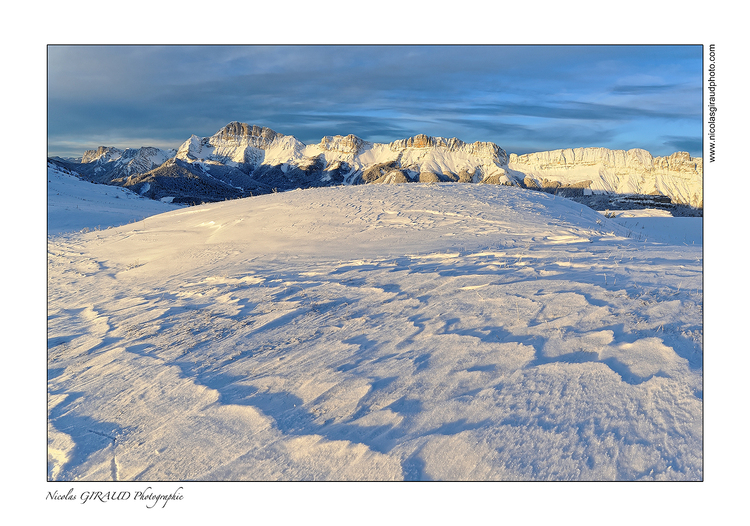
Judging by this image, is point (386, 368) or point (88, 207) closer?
point (386, 368)

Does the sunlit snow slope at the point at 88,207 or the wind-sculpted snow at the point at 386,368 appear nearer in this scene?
the wind-sculpted snow at the point at 386,368

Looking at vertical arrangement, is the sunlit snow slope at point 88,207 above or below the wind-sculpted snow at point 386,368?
above
